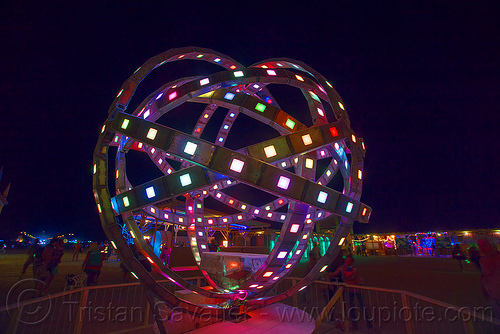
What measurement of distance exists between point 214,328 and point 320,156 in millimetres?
5769

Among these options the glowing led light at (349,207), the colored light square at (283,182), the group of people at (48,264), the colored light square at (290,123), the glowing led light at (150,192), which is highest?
the colored light square at (290,123)

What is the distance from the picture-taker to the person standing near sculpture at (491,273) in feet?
18.4

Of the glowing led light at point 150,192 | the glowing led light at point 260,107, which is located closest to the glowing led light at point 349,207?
the glowing led light at point 260,107

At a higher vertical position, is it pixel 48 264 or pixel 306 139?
pixel 306 139

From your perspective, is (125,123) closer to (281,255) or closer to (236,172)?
(236,172)

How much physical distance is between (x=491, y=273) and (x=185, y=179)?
7.14 metres

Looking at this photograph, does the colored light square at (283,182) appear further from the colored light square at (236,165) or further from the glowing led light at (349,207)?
the glowing led light at (349,207)

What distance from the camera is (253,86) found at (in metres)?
7.53

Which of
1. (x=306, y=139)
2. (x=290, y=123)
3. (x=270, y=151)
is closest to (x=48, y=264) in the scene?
(x=270, y=151)

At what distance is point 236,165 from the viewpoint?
4176 millimetres

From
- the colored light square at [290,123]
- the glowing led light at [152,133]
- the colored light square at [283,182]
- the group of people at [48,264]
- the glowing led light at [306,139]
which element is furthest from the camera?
the group of people at [48,264]

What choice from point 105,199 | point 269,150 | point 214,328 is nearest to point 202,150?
point 269,150

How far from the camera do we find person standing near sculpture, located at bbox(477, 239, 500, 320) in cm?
562

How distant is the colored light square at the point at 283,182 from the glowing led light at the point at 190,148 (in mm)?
1545
